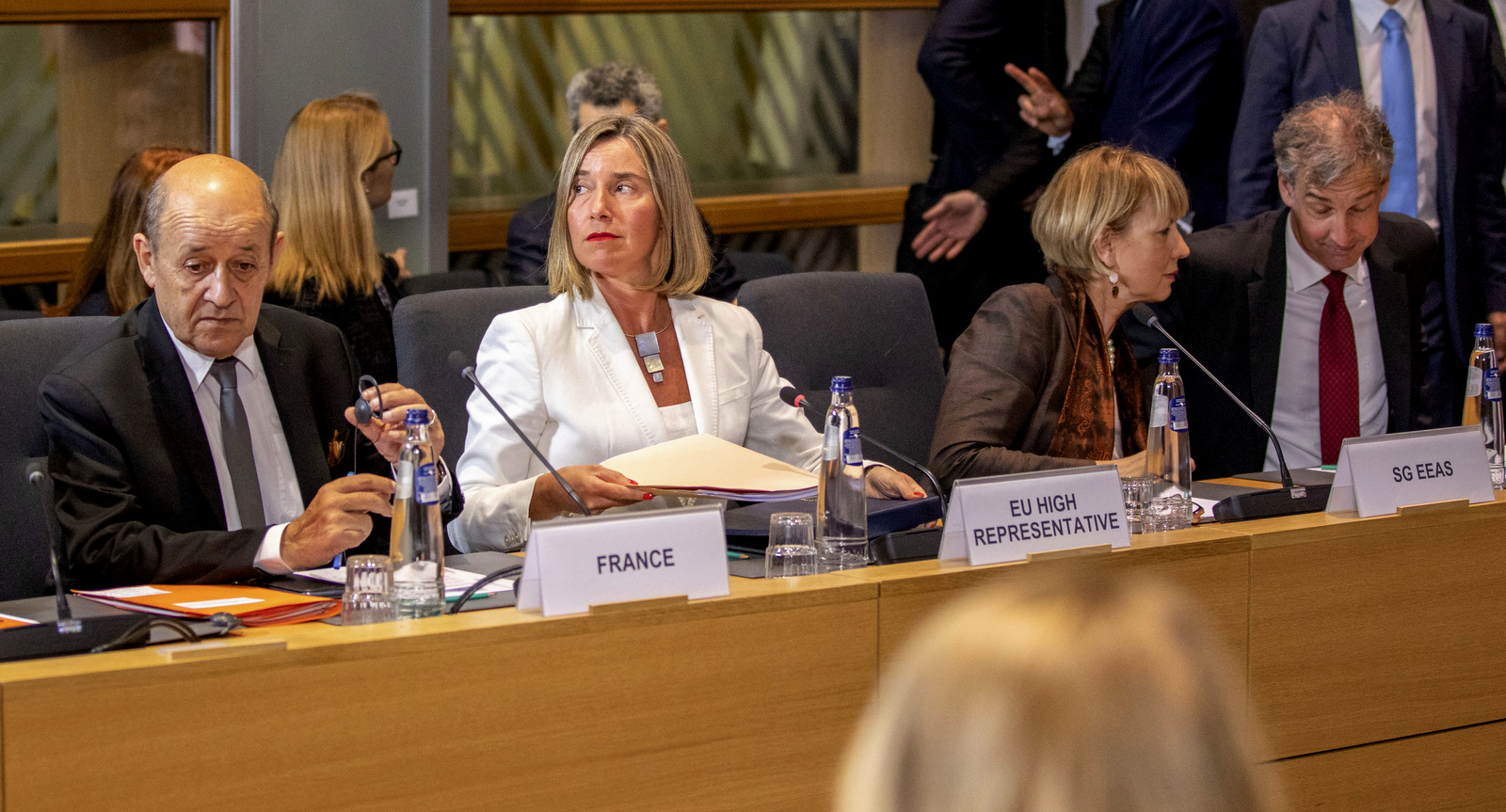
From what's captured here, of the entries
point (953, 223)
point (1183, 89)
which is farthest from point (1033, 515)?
point (953, 223)

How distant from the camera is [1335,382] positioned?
9.66 ft

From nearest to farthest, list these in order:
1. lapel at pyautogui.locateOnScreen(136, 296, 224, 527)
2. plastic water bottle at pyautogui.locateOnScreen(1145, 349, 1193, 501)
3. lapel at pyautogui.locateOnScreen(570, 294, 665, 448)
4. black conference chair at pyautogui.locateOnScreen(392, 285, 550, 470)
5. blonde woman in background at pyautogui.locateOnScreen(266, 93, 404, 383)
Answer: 1. lapel at pyautogui.locateOnScreen(136, 296, 224, 527)
2. plastic water bottle at pyautogui.locateOnScreen(1145, 349, 1193, 501)
3. lapel at pyautogui.locateOnScreen(570, 294, 665, 448)
4. black conference chair at pyautogui.locateOnScreen(392, 285, 550, 470)
5. blonde woman in background at pyautogui.locateOnScreen(266, 93, 404, 383)

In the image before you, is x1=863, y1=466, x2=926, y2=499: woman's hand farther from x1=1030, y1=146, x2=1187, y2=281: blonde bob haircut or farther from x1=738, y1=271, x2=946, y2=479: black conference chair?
x1=1030, y1=146, x2=1187, y2=281: blonde bob haircut

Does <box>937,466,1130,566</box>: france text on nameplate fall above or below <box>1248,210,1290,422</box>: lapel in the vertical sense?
below

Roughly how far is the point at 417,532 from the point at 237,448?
635 millimetres

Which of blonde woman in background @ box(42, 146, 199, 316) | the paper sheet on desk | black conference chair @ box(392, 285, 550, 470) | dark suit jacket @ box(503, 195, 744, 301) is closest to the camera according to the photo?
the paper sheet on desk

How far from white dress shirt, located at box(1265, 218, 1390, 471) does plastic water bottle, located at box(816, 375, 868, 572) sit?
1336mm

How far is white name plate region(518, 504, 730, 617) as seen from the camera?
156 cm

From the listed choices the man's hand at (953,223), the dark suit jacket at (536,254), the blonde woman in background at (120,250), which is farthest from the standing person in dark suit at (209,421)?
the man's hand at (953,223)

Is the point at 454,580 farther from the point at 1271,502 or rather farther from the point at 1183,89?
the point at 1183,89

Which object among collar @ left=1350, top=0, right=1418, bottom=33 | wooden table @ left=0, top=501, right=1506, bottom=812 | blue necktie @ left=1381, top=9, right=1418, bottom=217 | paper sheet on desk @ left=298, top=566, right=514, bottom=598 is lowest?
wooden table @ left=0, top=501, right=1506, bottom=812

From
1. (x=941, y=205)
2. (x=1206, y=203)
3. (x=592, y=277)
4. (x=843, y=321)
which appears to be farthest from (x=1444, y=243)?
(x=592, y=277)

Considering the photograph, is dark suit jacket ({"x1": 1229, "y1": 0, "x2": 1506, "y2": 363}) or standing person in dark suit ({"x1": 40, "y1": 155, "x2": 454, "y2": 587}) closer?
standing person in dark suit ({"x1": 40, "y1": 155, "x2": 454, "y2": 587})

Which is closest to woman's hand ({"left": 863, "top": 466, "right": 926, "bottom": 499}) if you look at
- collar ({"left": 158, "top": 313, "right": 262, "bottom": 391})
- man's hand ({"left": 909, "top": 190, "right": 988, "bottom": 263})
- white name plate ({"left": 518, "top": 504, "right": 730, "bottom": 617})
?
white name plate ({"left": 518, "top": 504, "right": 730, "bottom": 617})
